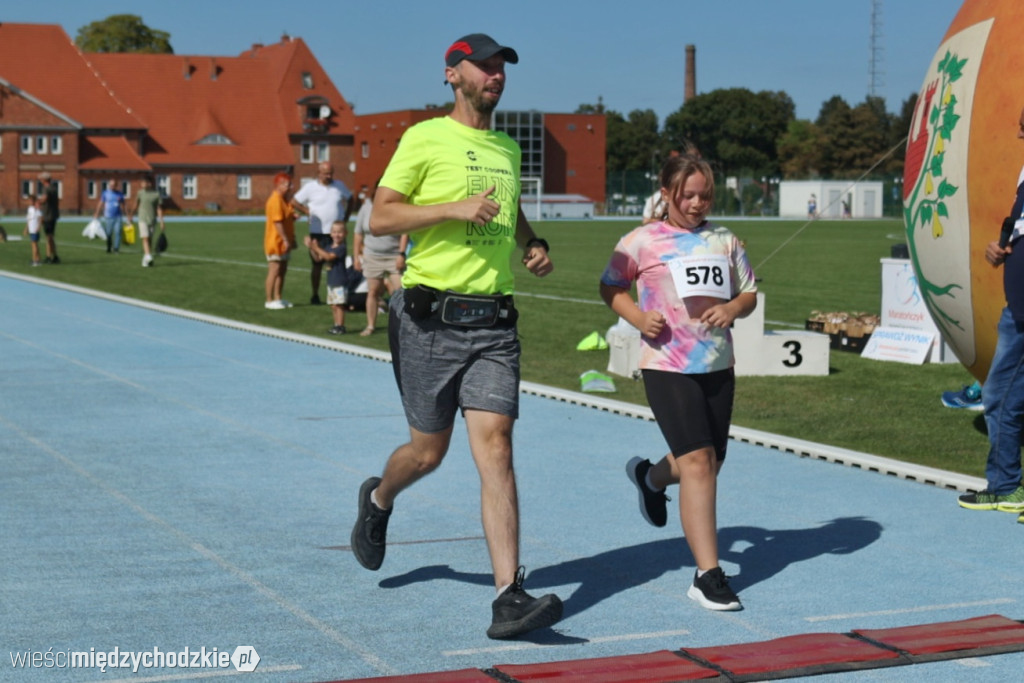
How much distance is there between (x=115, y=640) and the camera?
514 centimetres

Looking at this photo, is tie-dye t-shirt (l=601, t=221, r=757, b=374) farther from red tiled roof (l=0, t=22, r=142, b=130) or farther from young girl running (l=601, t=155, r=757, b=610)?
red tiled roof (l=0, t=22, r=142, b=130)

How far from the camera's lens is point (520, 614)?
5.17 meters

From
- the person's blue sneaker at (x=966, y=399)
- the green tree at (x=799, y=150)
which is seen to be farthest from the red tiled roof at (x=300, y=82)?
the person's blue sneaker at (x=966, y=399)

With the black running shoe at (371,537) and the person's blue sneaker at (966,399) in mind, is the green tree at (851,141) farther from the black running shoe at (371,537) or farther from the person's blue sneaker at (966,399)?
the black running shoe at (371,537)

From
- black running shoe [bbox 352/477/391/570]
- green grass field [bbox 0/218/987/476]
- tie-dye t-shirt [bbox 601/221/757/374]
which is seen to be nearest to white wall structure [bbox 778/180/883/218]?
green grass field [bbox 0/218/987/476]

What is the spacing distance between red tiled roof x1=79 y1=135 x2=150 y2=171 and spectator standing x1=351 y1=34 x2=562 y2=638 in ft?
280

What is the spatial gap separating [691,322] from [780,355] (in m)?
7.38

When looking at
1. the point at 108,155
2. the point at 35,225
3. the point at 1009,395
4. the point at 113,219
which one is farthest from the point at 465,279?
the point at 108,155

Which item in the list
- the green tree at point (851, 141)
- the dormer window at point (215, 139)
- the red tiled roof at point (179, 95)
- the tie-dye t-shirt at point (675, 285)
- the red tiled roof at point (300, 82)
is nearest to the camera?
the tie-dye t-shirt at point (675, 285)

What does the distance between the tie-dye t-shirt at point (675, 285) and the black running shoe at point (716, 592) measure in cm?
81

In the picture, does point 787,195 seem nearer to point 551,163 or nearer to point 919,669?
point 551,163

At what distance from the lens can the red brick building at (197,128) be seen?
283 feet

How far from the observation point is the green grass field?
33.6 ft

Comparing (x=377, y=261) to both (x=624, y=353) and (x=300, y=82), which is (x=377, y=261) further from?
(x=300, y=82)
